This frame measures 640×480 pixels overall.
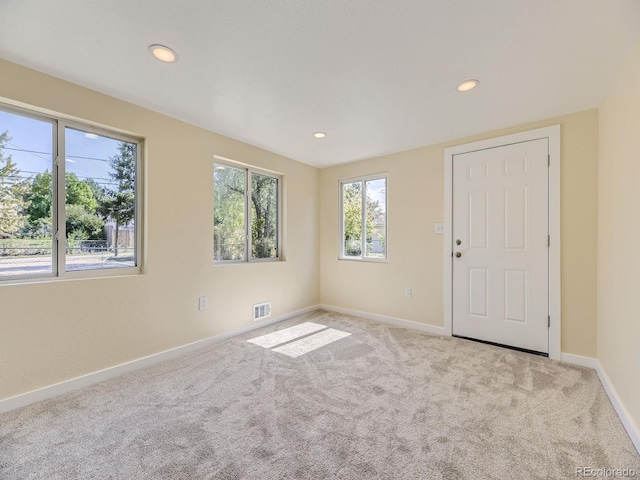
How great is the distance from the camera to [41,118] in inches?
81.7

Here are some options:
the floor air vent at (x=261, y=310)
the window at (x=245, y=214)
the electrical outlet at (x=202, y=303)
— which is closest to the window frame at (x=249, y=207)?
the window at (x=245, y=214)

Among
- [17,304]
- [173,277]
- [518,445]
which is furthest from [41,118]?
[518,445]

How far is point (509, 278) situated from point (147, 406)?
3.37 m

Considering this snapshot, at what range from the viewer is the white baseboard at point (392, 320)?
3414 millimetres

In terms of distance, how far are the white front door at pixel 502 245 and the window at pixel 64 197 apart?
11.1 ft

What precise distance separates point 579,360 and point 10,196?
4738mm

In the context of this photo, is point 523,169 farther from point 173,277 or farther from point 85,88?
point 85,88

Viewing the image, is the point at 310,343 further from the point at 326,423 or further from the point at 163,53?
the point at 163,53

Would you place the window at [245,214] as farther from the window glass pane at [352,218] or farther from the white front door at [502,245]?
the white front door at [502,245]

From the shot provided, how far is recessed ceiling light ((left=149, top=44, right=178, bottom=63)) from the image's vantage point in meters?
1.72

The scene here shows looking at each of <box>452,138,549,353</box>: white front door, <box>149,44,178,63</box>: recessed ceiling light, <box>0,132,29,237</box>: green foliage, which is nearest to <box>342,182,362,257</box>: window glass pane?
<box>452,138,549,353</box>: white front door

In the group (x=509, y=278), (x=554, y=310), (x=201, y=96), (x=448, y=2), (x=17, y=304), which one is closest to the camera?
(x=448, y=2)

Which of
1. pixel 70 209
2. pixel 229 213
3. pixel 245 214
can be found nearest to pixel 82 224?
pixel 70 209

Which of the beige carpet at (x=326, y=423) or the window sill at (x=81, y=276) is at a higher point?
the window sill at (x=81, y=276)
